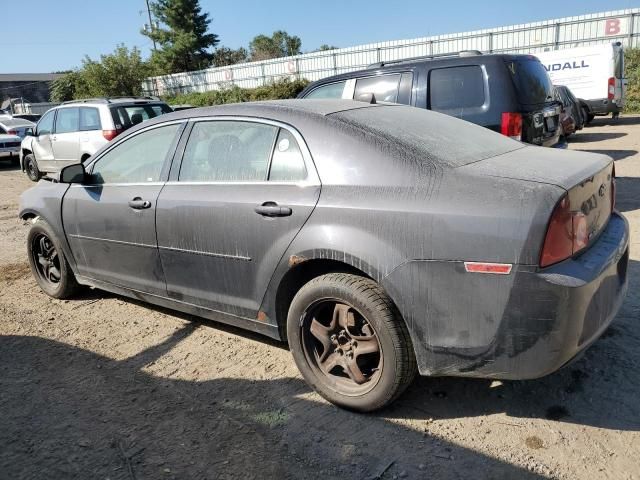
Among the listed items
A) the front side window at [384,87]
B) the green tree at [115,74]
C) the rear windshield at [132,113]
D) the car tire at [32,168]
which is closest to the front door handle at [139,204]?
the front side window at [384,87]

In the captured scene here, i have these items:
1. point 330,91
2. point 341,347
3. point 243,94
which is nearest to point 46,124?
point 330,91

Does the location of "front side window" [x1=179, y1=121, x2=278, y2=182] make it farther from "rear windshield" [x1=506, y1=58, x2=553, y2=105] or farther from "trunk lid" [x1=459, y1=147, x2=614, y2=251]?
"rear windshield" [x1=506, y1=58, x2=553, y2=105]

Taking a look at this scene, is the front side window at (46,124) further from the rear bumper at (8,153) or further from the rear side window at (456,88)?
the rear side window at (456,88)

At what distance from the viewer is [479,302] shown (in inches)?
92.7

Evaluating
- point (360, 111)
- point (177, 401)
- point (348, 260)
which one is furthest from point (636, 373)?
point (177, 401)

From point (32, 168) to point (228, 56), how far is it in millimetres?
58354

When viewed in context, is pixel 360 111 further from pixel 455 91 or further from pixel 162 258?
pixel 455 91

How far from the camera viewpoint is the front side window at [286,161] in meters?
2.99

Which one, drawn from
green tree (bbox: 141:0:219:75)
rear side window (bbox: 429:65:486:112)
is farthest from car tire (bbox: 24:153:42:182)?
green tree (bbox: 141:0:219:75)

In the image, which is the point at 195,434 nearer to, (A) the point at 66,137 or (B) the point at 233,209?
(B) the point at 233,209

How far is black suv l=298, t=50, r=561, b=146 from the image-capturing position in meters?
5.86

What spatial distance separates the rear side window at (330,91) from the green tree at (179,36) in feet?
166

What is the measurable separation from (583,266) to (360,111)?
5.16 ft

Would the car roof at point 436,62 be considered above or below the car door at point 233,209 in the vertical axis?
above
